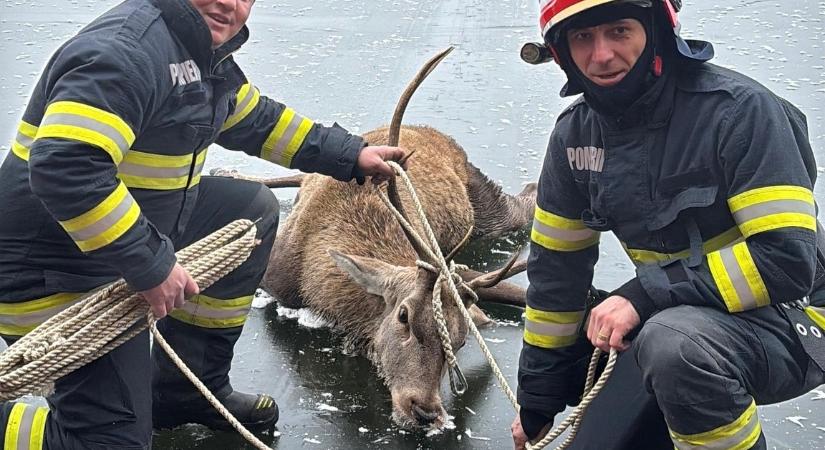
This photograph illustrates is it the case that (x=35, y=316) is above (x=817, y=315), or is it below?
below

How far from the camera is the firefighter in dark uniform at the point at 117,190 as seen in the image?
9.92 ft

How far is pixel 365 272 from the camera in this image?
17.1ft

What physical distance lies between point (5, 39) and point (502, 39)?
4.89 meters

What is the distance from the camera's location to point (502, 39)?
35.7ft

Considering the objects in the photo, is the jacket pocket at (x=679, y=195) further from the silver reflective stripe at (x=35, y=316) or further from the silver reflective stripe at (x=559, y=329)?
the silver reflective stripe at (x=35, y=316)

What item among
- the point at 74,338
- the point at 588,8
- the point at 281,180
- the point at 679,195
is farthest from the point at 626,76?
the point at 281,180

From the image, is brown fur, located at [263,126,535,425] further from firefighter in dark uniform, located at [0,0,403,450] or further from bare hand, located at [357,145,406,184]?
firefighter in dark uniform, located at [0,0,403,450]

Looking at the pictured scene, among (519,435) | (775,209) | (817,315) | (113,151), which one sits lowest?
(519,435)

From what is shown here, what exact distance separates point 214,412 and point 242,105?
1188mm

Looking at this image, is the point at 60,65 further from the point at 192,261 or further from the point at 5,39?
the point at 5,39

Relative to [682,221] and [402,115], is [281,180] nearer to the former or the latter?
[402,115]

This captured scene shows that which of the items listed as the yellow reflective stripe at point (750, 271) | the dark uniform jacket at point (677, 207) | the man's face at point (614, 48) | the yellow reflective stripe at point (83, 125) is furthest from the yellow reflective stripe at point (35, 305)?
the yellow reflective stripe at point (750, 271)

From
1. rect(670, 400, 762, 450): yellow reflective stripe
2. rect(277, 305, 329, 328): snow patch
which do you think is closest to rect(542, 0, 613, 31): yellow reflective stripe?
rect(670, 400, 762, 450): yellow reflective stripe

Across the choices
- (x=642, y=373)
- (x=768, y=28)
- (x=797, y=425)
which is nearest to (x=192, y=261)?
(x=642, y=373)
